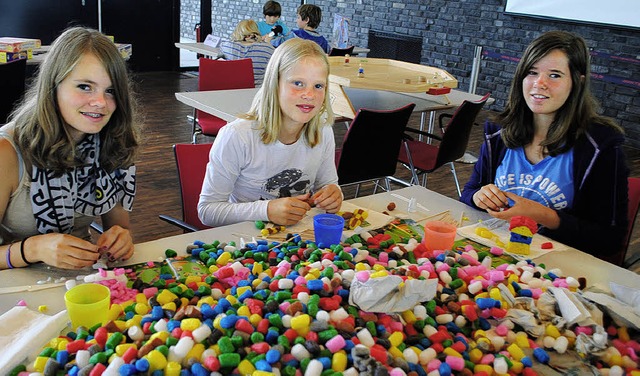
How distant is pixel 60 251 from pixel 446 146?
103 inches

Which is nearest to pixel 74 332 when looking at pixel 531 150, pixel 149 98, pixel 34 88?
pixel 34 88

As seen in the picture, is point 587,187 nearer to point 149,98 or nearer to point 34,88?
point 34,88

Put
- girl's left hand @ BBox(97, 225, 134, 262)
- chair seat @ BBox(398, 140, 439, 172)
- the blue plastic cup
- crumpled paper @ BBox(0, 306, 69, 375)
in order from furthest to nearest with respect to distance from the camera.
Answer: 1. chair seat @ BBox(398, 140, 439, 172)
2. the blue plastic cup
3. girl's left hand @ BBox(97, 225, 134, 262)
4. crumpled paper @ BBox(0, 306, 69, 375)

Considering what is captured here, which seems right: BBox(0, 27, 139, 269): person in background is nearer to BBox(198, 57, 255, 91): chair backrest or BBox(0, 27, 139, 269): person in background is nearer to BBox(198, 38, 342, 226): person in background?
BBox(198, 38, 342, 226): person in background

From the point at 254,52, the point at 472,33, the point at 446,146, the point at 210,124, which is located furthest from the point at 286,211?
the point at 472,33

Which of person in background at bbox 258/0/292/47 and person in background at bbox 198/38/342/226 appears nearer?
person in background at bbox 198/38/342/226

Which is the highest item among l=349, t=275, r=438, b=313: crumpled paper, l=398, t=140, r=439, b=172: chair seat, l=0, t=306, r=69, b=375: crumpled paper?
l=349, t=275, r=438, b=313: crumpled paper

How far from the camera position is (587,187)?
2037 mm

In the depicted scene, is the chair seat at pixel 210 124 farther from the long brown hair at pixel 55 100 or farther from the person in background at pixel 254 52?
the long brown hair at pixel 55 100

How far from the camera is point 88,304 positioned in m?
1.20

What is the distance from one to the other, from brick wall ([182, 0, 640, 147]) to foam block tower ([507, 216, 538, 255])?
17.3 feet

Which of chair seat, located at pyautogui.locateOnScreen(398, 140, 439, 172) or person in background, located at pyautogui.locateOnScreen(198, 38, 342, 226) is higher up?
person in background, located at pyautogui.locateOnScreen(198, 38, 342, 226)

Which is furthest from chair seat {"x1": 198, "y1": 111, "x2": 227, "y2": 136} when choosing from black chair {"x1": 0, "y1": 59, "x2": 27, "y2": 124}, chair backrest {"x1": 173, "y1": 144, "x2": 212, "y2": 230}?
chair backrest {"x1": 173, "y1": 144, "x2": 212, "y2": 230}

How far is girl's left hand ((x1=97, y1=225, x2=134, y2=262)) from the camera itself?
1.53 meters
